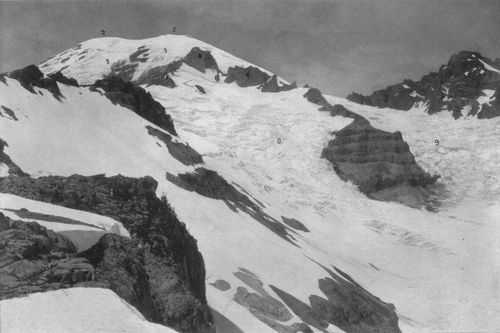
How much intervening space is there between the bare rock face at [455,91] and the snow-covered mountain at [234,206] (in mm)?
4398

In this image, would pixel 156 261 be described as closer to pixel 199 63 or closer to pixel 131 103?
pixel 131 103

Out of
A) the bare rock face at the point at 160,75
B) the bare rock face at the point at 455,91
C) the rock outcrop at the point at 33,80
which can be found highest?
the bare rock face at the point at 455,91

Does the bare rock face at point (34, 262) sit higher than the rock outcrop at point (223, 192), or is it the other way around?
the bare rock face at point (34, 262)

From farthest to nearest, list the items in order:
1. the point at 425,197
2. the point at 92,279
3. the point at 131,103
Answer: the point at 425,197
the point at 131,103
the point at 92,279

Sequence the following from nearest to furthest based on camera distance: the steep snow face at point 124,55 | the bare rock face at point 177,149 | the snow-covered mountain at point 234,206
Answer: the snow-covered mountain at point 234,206
the bare rock face at point 177,149
the steep snow face at point 124,55

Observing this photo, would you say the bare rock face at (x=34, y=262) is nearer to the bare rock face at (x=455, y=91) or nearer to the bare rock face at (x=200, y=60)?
the bare rock face at (x=455, y=91)

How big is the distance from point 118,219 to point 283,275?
2132 cm

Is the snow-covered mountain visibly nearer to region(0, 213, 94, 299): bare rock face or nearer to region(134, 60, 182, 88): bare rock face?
region(0, 213, 94, 299): bare rock face

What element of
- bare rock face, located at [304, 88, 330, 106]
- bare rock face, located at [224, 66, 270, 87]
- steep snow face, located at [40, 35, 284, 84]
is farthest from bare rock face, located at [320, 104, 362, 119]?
steep snow face, located at [40, 35, 284, 84]

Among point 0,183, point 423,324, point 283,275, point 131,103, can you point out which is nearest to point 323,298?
point 283,275

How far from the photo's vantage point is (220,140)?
346 feet

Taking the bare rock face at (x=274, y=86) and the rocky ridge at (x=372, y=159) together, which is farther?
the bare rock face at (x=274, y=86)

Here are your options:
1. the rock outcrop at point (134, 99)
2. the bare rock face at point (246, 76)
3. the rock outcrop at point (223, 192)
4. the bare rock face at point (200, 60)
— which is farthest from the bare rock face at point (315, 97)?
the rock outcrop at point (223, 192)

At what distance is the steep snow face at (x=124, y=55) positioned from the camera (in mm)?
146125
